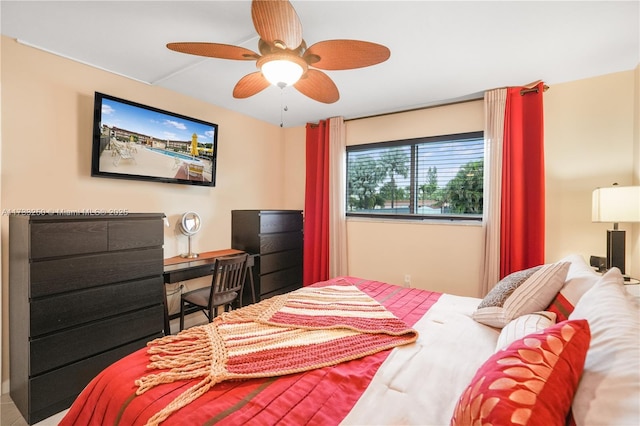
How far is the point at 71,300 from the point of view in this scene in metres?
1.99

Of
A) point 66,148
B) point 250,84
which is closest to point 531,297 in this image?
point 250,84

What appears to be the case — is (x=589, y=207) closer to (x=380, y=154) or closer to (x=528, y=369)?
(x=380, y=154)

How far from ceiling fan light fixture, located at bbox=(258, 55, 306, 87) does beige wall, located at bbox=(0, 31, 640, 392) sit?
1.82 metres

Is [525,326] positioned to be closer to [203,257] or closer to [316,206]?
[203,257]

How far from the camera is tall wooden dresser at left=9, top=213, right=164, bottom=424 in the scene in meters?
1.85

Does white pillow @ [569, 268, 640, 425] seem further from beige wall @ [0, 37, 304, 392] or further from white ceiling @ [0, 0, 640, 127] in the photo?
beige wall @ [0, 37, 304, 392]

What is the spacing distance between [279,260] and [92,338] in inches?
82.4

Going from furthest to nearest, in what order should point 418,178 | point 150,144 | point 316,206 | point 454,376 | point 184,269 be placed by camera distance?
point 316,206, point 418,178, point 150,144, point 184,269, point 454,376

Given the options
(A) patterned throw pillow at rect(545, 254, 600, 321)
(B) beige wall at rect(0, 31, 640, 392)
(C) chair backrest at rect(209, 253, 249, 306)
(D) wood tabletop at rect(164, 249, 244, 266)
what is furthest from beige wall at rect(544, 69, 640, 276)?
(D) wood tabletop at rect(164, 249, 244, 266)

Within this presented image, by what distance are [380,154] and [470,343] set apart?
9.29 ft

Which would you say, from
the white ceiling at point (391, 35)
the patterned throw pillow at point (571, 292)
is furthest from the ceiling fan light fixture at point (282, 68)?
the patterned throw pillow at point (571, 292)

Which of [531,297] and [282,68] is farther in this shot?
[282,68]

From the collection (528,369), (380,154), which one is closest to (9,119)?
→ (528,369)

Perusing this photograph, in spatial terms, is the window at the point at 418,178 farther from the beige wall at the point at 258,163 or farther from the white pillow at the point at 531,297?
the white pillow at the point at 531,297
